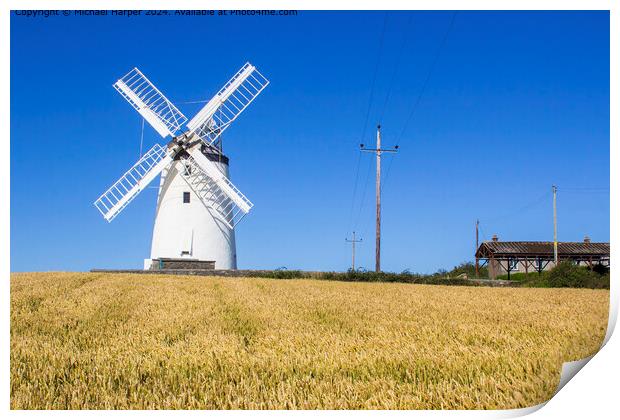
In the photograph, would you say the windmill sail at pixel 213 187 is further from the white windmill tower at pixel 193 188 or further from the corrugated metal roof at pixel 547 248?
the corrugated metal roof at pixel 547 248

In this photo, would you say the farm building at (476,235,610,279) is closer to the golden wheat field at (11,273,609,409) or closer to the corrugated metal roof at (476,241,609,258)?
the corrugated metal roof at (476,241,609,258)

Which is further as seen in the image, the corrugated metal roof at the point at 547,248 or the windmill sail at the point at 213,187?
the windmill sail at the point at 213,187

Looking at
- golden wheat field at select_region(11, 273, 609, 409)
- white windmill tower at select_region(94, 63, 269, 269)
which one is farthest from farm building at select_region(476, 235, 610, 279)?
white windmill tower at select_region(94, 63, 269, 269)

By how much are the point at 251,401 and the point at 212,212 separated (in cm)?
1853

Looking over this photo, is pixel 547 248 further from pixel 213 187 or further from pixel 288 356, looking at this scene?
pixel 213 187

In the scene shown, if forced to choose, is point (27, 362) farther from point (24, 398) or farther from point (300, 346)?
point (300, 346)

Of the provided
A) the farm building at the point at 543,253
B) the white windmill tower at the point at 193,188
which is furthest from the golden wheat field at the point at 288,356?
the white windmill tower at the point at 193,188

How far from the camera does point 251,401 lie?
114 inches

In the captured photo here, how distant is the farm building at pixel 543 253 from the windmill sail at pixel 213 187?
13307mm

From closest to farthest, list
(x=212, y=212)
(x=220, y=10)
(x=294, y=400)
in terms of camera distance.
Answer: (x=294, y=400)
(x=220, y=10)
(x=212, y=212)

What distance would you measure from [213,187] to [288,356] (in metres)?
18.4

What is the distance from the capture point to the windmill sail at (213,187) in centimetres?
2122

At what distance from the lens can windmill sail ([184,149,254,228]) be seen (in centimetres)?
2122
